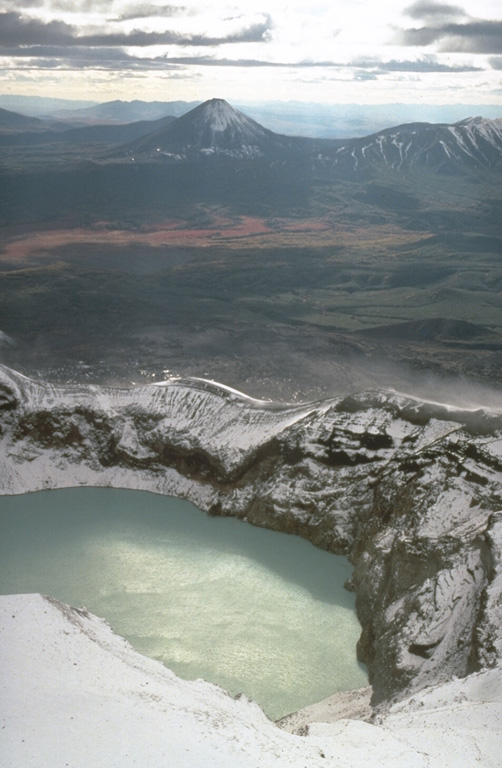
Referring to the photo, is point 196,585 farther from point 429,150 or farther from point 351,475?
point 429,150

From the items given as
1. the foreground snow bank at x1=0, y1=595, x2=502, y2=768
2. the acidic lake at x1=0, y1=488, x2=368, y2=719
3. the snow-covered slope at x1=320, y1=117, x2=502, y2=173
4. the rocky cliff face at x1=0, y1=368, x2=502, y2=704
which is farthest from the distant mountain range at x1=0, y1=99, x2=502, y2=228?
the foreground snow bank at x1=0, y1=595, x2=502, y2=768

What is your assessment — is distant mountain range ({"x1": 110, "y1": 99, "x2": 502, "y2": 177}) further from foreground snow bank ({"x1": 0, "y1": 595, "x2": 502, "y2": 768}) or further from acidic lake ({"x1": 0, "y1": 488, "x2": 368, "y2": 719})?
foreground snow bank ({"x1": 0, "y1": 595, "x2": 502, "y2": 768})

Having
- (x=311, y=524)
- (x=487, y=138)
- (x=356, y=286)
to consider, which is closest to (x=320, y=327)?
(x=356, y=286)

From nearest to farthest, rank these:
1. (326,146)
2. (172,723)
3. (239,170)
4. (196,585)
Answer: (172,723), (196,585), (239,170), (326,146)

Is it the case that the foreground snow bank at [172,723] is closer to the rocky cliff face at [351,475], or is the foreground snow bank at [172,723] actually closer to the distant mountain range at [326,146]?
the rocky cliff face at [351,475]

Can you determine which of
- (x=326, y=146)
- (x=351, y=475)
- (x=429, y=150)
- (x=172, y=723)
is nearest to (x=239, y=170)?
(x=326, y=146)

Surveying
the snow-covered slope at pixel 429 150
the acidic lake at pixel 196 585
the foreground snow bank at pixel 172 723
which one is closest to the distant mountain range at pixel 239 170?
the snow-covered slope at pixel 429 150
